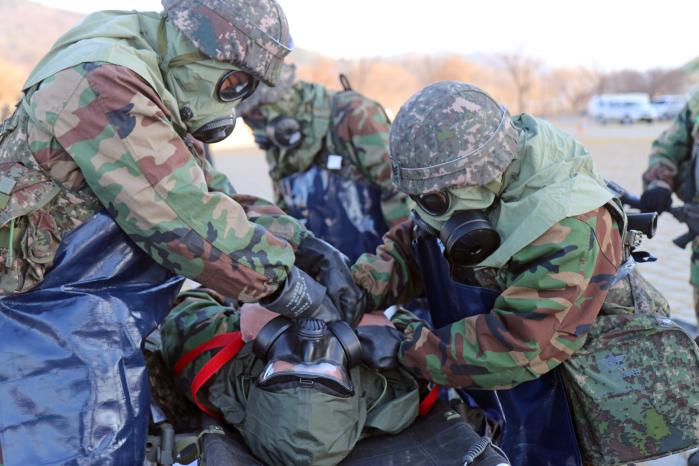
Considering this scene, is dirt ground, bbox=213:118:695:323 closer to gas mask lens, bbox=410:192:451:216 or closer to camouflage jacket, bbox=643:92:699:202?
camouflage jacket, bbox=643:92:699:202

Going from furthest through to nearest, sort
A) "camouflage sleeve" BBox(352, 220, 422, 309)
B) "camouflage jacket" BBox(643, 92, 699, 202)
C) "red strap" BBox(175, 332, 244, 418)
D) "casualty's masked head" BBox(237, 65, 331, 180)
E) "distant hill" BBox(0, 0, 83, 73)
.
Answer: "distant hill" BBox(0, 0, 83, 73)
"camouflage jacket" BBox(643, 92, 699, 202)
"casualty's masked head" BBox(237, 65, 331, 180)
"camouflage sleeve" BBox(352, 220, 422, 309)
"red strap" BBox(175, 332, 244, 418)

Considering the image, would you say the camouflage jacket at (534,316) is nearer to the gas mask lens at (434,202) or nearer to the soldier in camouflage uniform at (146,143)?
the gas mask lens at (434,202)

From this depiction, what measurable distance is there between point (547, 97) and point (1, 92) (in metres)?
42.7

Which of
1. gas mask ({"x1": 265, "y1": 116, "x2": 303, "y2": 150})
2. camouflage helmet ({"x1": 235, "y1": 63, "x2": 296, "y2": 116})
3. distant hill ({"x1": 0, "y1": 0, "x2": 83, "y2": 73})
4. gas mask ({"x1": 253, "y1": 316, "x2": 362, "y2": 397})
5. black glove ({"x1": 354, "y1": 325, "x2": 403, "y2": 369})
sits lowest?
distant hill ({"x1": 0, "y1": 0, "x2": 83, "y2": 73})

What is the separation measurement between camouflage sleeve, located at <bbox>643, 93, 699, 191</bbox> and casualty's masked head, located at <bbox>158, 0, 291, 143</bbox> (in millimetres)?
2946

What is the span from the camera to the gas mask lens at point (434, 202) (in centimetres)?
252

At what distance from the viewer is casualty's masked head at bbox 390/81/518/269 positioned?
245 cm

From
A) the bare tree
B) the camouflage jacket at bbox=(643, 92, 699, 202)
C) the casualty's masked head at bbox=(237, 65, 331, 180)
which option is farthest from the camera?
the bare tree

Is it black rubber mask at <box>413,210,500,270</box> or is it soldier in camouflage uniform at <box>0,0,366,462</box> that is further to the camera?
black rubber mask at <box>413,210,500,270</box>

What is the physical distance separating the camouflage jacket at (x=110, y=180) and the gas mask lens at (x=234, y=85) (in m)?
0.24

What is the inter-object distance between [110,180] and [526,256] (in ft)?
4.30

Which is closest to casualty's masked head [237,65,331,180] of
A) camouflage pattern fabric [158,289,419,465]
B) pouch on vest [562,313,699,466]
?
camouflage pattern fabric [158,289,419,465]

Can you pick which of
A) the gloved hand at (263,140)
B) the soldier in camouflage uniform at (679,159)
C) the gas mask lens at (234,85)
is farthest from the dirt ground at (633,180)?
the gas mask lens at (234,85)

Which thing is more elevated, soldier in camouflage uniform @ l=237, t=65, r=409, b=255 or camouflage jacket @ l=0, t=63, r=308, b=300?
camouflage jacket @ l=0, t=63, r=308, b=300
